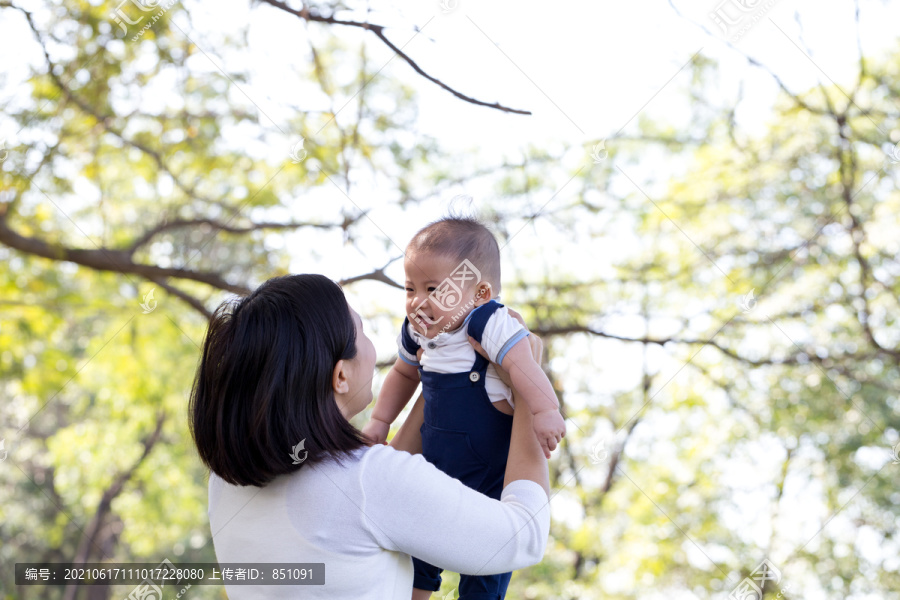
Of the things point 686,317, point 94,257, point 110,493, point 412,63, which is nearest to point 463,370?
point 412,63

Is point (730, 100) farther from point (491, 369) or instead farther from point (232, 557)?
point (232, 557)

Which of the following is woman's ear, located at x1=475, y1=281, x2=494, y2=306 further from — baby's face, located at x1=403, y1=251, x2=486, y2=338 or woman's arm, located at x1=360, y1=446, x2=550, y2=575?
woman's arm, located at x1=360, y1=446, x2=550, y2=575

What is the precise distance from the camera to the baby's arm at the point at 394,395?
1.23m

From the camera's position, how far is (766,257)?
18.9ft

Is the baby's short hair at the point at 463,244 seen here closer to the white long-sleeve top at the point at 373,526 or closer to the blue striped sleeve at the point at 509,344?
the blue striped sleeve at the point at 509,344

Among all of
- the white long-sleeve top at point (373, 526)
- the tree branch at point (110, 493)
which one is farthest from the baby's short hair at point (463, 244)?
the tree branch at point (110, 493)

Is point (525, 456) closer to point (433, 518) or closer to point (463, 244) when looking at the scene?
point (433, 518)

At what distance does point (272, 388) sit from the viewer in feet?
2.75

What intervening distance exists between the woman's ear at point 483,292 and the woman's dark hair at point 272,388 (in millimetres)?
358

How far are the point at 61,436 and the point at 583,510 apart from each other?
533 centimetres

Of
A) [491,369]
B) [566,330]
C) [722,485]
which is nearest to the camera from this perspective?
[491,369]

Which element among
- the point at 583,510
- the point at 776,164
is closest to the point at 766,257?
the point at 776,164

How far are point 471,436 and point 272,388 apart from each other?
1.27ft

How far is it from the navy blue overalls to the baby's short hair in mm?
129
